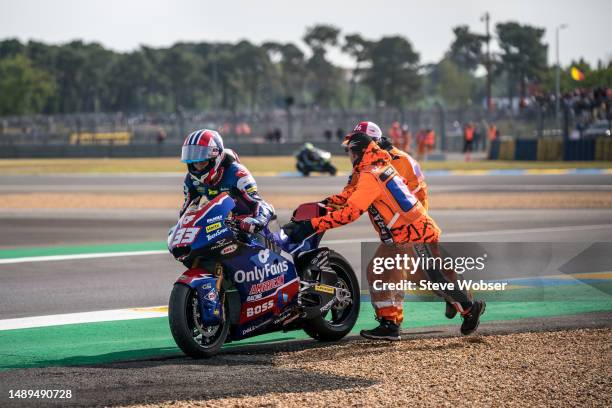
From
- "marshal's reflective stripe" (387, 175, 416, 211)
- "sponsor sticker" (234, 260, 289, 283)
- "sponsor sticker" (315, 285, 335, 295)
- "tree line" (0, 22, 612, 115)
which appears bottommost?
"sponsor sticker" (315, 285, 335, 295)

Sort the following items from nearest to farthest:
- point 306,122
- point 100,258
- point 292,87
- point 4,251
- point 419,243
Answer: point 419,243 < point 100,258 < point 4,251 < point 306,122 < point 292,87

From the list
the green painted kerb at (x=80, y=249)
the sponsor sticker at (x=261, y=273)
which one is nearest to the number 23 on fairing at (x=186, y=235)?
the sponsor sticker at (x=261, y=273)

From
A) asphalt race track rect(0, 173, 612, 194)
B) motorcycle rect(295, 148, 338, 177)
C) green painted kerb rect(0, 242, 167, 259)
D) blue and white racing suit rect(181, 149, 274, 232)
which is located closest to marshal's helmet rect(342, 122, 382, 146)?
blue and white racing suit rect(181, 149, 274, 232)

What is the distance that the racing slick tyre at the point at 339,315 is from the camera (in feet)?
27.9

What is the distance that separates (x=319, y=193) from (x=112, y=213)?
736cm

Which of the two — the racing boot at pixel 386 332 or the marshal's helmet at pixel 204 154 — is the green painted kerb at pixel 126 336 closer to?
the racing boot at pixel 386 332

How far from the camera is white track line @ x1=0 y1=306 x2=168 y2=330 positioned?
Result: 9.48 metres

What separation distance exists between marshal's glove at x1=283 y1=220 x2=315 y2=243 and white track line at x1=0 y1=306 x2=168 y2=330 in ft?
6.99

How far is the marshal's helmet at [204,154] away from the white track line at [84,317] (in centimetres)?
219

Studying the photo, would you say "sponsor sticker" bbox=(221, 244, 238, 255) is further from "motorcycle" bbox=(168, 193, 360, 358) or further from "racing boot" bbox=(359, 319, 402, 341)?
"racing boot" bbox=(359, 319, 402, 341)

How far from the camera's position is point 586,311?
9781 millimetres

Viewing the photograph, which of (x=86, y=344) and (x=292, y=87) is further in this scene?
(x=292, y=87)

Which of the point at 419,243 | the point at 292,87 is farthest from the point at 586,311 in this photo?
the point at 292,87

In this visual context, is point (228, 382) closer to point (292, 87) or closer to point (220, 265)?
point (220, 265)
